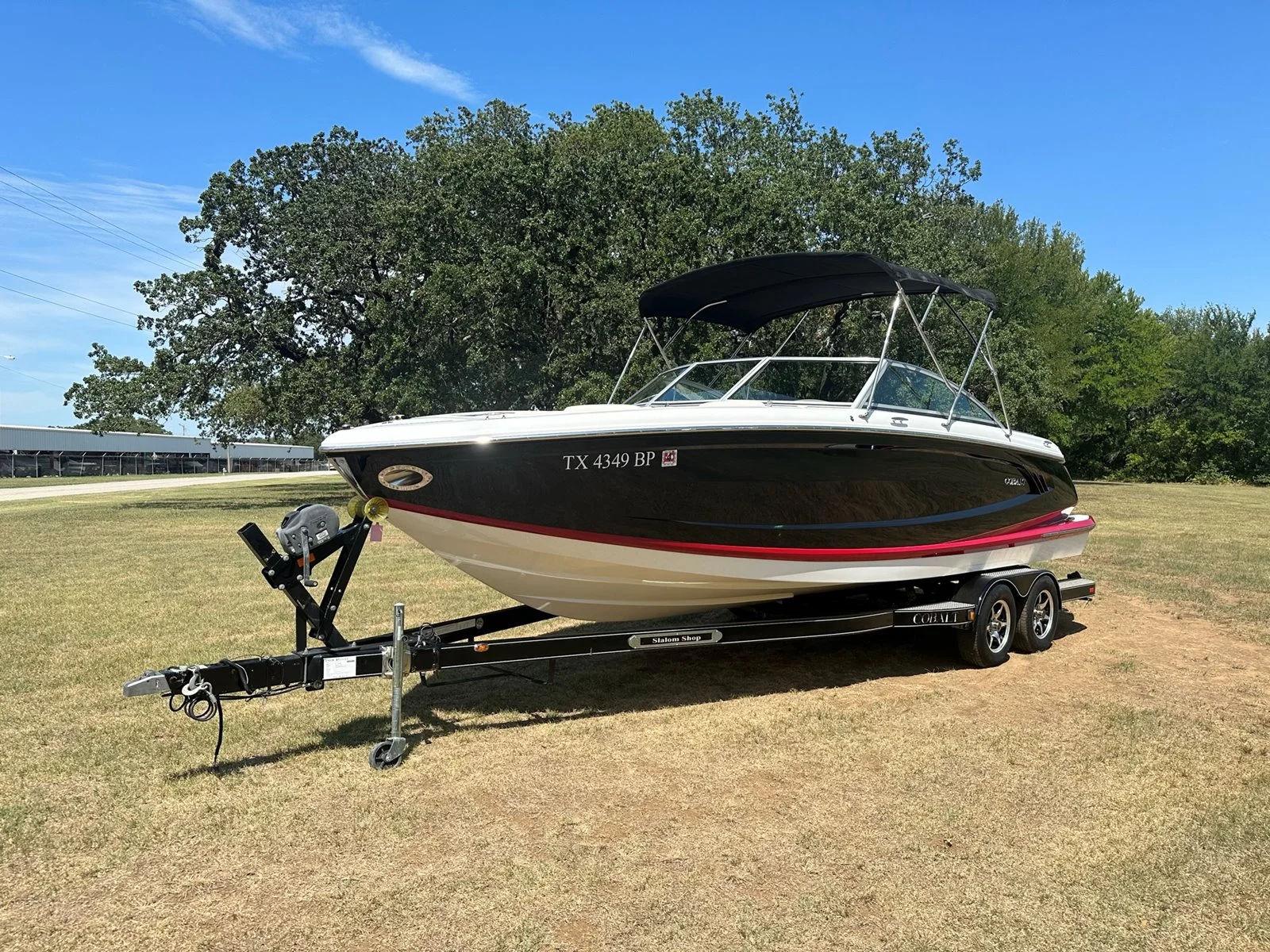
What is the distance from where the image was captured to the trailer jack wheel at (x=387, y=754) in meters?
4.33

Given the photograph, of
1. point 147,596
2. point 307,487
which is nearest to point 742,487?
point 147,596

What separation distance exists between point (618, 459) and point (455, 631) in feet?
4.84

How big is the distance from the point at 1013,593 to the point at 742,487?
9.09ft

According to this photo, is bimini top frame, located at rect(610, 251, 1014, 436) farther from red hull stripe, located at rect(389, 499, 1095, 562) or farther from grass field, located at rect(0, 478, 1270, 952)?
grass field, located at rect(0, 478, 1270, 952)

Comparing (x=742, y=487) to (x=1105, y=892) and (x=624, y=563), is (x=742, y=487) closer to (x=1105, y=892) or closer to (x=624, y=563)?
(x=624, y=563)

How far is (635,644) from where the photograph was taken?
5.11m

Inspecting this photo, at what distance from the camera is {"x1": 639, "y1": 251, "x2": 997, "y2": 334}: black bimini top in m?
5.89

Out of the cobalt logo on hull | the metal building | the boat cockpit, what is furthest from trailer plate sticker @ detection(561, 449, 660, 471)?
the metal building

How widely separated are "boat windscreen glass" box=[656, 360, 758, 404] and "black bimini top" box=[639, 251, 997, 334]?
0.72 meters

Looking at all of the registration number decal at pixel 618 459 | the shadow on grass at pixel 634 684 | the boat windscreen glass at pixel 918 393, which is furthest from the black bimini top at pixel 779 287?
the shadow on grass at pixel 634 684

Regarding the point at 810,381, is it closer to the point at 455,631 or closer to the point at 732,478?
the point at 732,478

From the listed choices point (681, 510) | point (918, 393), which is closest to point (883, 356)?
point (918, 393)

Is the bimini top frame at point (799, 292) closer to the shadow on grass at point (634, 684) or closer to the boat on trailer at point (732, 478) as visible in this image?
the boat on trailer at point (732, 478)

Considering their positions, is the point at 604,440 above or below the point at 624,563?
above
